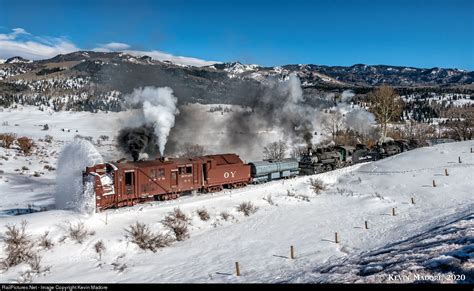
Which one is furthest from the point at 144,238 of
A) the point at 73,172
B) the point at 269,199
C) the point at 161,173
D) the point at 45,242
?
the point at 269,199

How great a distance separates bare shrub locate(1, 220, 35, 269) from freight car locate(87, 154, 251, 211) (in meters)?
5.41

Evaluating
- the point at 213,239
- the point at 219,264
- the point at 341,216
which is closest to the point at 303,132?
the point at 341,216

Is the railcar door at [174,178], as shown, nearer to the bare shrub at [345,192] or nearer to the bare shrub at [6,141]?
the bare shrub at [345,192]

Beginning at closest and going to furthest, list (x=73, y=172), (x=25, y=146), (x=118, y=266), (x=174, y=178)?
1. (x=118, y=266)
2. (x=73, y=172)
3. (x=174, y=178)
4. (x=25, y=146)

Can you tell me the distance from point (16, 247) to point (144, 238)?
6683 millimetres

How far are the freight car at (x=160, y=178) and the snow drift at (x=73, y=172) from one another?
4.05ft

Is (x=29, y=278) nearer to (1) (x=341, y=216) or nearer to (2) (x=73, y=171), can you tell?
(2) (x=73, y=171)

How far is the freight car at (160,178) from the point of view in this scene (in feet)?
85.4

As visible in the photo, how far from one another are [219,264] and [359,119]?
58279mm

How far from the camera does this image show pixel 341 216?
30.5 metres

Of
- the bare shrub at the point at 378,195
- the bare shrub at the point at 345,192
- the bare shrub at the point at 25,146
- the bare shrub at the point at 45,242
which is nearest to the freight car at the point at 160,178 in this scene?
the bare shrub at the point at 45,242

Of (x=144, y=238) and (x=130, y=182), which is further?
(x=130, y=182)

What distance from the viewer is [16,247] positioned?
794 inches

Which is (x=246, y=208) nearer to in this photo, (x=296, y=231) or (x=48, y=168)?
(x=296, y=231)
